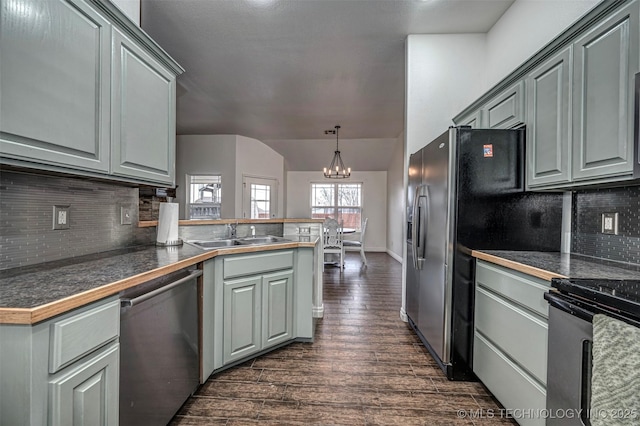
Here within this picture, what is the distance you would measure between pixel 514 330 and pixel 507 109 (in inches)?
58.9

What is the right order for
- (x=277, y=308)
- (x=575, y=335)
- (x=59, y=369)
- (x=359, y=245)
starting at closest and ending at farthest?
(x=59, y=369), (x=575, y=335), (x=277, y=308), (x=359, y=245)

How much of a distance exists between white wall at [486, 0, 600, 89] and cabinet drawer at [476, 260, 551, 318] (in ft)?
5.20

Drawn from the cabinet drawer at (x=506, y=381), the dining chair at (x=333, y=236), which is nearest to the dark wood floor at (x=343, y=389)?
the cabinet drawer at (x=506, y=381)

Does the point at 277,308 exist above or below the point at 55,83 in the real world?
below

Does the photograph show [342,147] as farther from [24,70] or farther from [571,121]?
[24,70]

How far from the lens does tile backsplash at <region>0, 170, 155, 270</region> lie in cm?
126

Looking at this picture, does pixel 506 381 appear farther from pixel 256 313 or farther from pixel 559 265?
pixel 256 313

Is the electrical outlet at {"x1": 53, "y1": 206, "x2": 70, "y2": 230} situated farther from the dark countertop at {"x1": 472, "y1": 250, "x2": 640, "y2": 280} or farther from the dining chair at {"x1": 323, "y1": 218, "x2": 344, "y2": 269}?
the dining chair at {"x1": 323, "y1": 218, "x2": 344, "y2": 269}

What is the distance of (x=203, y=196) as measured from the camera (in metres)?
6.74

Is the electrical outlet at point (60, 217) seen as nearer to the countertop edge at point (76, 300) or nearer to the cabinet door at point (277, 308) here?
the countertop edge at point (76, 300)

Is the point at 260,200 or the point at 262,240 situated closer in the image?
the point at 262,240

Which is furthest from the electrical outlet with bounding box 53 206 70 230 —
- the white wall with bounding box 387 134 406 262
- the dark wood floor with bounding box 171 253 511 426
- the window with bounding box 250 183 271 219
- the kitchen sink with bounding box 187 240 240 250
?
the white wall with bounding box 387 134 406 262

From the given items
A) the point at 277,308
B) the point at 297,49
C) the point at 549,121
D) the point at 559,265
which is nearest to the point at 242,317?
the point at 277,308

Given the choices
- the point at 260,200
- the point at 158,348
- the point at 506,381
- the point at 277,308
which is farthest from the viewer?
the point at 260,200
